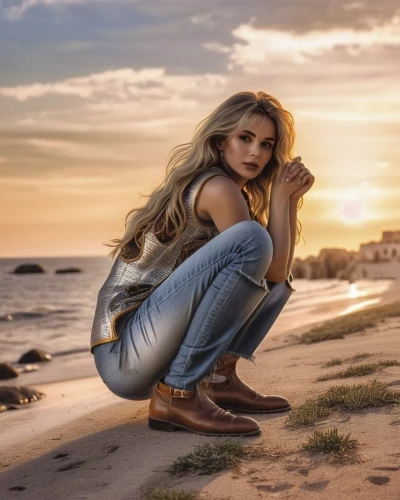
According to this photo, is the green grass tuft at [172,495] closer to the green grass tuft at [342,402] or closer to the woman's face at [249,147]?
the green grass tuft at [342,402]

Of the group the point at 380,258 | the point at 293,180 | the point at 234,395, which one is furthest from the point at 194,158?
the point at 380,258

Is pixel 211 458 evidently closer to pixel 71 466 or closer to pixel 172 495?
pixel 172 495

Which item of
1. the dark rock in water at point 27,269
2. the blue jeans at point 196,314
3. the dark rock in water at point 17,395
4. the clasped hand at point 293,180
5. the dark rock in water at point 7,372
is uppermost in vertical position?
the clasped hand at point 293,180

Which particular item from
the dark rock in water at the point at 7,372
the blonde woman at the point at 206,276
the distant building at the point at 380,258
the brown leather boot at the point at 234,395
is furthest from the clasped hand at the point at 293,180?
the distant building at the point at 380,258

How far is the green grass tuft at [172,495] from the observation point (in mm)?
2898

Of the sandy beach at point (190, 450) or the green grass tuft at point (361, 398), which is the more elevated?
the green grass tuft at point (361, 398)

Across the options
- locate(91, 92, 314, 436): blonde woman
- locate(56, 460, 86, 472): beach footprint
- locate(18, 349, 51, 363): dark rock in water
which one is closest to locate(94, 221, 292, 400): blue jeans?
locate(91, 92, 314, 436): blonde woman

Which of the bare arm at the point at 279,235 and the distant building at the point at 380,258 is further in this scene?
the distant building at the point at 380,258

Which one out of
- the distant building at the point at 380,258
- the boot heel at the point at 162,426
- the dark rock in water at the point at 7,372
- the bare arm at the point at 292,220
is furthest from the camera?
the distant building at the point at 380,258

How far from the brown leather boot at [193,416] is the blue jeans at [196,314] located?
0.07 m

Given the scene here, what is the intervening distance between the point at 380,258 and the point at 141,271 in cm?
A: 6297

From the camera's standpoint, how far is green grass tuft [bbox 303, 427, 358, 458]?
11.0 ft

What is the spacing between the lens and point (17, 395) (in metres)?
8.52

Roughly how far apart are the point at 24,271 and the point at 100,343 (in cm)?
10251
